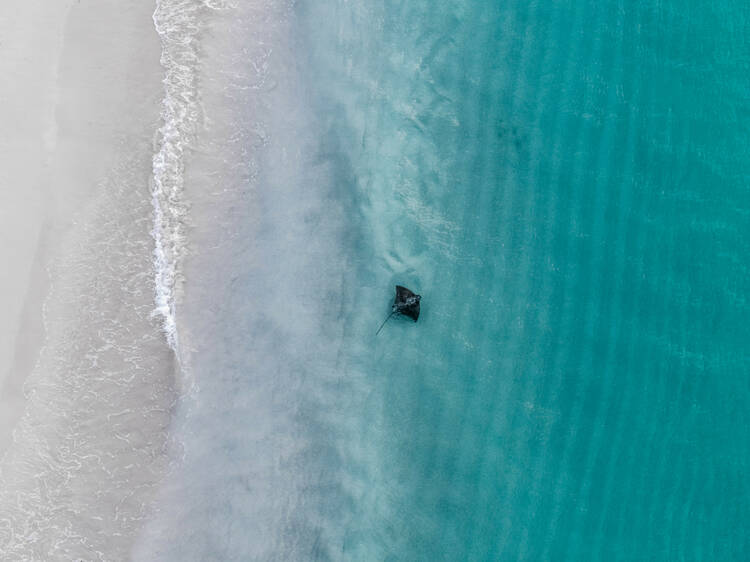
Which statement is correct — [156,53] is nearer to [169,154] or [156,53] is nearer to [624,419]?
[169,154]

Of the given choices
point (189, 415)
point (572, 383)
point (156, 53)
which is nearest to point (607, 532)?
point (572, 383)

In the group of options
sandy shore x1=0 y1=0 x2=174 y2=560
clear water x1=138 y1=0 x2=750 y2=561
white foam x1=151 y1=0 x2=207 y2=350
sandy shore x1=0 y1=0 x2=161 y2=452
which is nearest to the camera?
sandy shore x1=0 y1=0 x2=174 y2=560

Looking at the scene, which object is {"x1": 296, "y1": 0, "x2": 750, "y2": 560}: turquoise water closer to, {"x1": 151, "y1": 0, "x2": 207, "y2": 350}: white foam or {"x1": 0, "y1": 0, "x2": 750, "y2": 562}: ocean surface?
{"x1": 0, "y1": 0, "x2": 750, "y2": 562}: ocean surface

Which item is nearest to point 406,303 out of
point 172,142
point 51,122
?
point 172,142

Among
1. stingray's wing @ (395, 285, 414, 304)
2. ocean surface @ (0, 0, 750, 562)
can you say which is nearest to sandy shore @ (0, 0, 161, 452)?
ocean surface @ (0, 0, 750, 562)

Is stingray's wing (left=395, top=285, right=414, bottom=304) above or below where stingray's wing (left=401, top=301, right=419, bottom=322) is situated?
above

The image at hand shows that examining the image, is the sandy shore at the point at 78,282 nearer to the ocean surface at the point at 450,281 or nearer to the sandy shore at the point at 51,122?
the sandy shore at the point at 51,122

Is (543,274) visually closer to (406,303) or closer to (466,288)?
(466,288)

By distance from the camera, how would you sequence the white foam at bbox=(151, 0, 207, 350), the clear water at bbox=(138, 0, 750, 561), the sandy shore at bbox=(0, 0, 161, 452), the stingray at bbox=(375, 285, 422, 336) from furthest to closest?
the stingray at bbox=(375, 285, 422, 336), the clear water at bbox=(138, 0, 750, 561), the white foam at bbox=(151, 0, 207, 350), the sandy shore at bbox=(0, 0, 161, 452)
